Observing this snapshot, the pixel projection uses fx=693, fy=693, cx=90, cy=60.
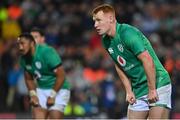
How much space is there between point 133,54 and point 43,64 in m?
3.13

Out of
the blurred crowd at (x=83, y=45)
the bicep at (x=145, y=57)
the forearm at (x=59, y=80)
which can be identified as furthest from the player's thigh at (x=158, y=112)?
the blurred crowd at (x=83, y=45)

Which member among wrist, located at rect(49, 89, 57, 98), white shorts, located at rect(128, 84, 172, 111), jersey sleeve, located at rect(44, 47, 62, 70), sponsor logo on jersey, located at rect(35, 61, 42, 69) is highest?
jersey sleeve, located at rect(44, 47, 62, 70)

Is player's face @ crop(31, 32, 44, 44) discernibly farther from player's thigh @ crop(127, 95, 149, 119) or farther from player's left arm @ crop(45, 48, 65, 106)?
player's thigh @ crop(127, 95, 149, 119)

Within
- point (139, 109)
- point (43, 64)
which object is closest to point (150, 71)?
point (139, 109)

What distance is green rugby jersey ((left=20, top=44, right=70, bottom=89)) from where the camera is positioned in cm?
1075

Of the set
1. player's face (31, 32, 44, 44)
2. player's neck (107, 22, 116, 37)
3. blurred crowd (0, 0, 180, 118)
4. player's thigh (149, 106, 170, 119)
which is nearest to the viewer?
player's thigh (149, 106, 170, 119)

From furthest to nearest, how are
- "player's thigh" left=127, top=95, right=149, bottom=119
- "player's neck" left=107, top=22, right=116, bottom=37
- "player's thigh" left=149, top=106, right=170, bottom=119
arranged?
"player's thigh" left=127, top=95, right=149, bottom=119, "player's neck" left=107, top=22, right=116, bottom=37, "player's thigh" left=149, top=106, right=170, bottom=119

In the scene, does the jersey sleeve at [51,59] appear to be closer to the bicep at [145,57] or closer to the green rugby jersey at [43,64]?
the green rugby jersey at [43,64]

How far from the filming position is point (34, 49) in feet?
35.6

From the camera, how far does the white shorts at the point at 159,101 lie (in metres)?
7.95

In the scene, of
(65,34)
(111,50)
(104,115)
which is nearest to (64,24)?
(65,34)

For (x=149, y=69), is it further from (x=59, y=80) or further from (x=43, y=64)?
(x=43, y=64)

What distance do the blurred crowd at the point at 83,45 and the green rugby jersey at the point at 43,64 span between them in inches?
174

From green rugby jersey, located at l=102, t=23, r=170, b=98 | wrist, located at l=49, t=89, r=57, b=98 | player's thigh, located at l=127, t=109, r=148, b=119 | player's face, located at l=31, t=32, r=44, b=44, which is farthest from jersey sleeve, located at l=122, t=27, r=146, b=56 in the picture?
player's face, located at l=31, t=32, r=44, b=44
